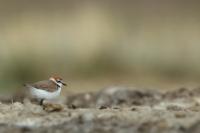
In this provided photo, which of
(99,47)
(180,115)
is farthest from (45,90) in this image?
(99,47)

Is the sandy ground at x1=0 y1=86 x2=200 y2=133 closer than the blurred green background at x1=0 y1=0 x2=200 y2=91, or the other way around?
the sandy ground at x1=0 y1=86 x2=200 y2=133

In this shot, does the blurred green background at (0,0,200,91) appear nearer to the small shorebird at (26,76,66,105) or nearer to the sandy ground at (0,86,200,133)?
the small shorebird at (26,76,66,105)

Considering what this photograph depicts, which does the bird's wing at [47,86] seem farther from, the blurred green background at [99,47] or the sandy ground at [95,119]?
the blurred green background at [99,47]

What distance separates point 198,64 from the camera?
22172mm

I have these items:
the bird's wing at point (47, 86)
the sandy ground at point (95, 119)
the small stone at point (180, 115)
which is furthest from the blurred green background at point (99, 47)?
the small stone at point (180, 115)

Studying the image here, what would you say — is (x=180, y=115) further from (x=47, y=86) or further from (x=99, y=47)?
(x=99, y=47)

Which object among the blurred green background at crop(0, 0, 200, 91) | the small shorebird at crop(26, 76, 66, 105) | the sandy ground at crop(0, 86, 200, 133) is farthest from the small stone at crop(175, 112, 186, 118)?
the blurred green background at crop(0, 0, 200, 91)

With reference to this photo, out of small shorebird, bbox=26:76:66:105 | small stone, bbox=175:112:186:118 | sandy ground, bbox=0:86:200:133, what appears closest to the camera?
sandy ground, bbox=0:86:200:133

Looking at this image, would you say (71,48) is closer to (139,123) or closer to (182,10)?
(182,10)

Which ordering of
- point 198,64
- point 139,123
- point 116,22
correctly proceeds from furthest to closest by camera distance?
point 116,22 < point 198,64 < point 139,123

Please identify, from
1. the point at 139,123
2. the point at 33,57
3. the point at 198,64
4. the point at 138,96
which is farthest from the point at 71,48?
the point at 139,123

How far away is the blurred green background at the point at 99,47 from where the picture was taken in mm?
21562

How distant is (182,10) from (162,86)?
247 inches

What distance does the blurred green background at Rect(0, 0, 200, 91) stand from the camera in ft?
70.7
